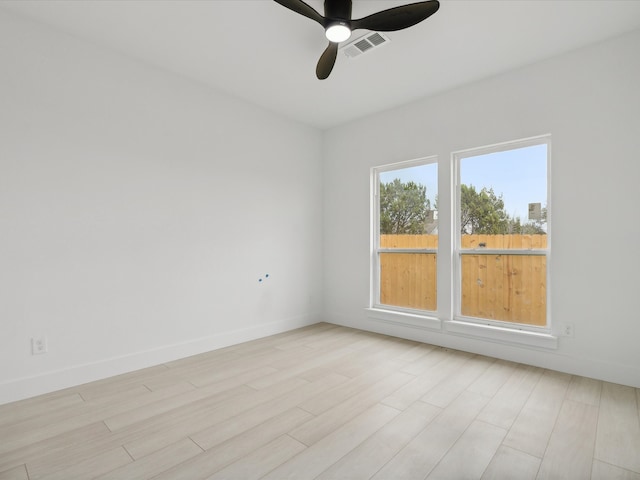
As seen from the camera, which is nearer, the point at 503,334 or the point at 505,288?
the point at 503,334

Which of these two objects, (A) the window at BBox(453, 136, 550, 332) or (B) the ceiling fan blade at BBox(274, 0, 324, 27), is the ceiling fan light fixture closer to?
(B) the ceiling fan blade at BBox(274, 0, 324, 27)

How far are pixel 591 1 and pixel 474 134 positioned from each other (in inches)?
51.8

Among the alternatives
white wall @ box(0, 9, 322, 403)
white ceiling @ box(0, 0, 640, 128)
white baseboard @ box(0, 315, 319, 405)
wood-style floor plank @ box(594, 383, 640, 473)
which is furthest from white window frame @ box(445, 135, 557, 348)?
white baseboard @ box(0, 315, 319, 405)

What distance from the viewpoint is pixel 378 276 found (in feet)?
14.6

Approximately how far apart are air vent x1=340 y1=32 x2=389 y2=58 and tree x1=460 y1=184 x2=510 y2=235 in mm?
1727

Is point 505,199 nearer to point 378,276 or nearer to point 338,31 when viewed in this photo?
point 378,276

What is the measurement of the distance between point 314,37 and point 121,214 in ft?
7.20

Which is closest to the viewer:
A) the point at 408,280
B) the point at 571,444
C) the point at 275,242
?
the point at 571,444

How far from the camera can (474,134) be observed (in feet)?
11.4

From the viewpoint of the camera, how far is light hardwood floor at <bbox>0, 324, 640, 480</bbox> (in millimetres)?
1719

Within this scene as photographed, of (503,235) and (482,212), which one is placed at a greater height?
(482,212)

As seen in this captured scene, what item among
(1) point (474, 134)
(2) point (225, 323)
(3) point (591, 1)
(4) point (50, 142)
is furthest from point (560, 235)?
(4) point (50, 142)

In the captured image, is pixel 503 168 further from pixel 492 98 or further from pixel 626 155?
pixel 626 155

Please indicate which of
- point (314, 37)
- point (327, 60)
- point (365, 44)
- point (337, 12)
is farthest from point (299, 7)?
point (365, 44)
